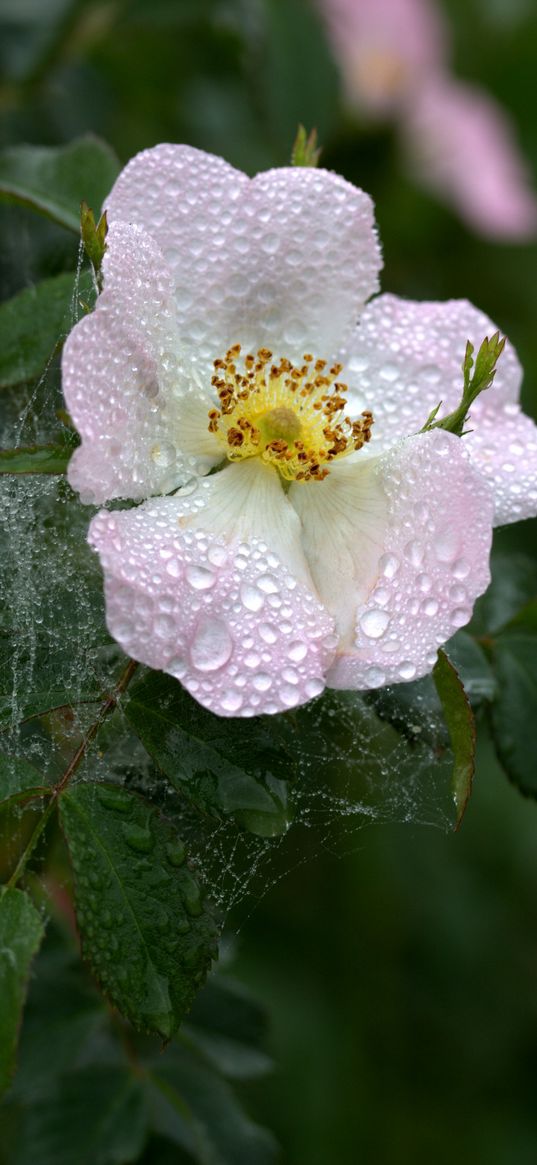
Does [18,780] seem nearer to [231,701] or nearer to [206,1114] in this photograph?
[231,701]

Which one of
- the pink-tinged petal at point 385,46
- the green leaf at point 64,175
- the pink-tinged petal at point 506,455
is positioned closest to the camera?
the pink-tinged petal at point 506,455

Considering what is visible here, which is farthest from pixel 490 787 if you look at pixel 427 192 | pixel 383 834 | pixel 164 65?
pixel 164 65

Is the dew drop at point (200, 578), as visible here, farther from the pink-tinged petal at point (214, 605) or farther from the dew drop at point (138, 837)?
the dew drop at point (138, 837)

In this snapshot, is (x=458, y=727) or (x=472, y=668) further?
(x=472, y=668)

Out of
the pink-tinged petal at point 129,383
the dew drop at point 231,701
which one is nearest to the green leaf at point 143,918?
the dew drop at point 231,701

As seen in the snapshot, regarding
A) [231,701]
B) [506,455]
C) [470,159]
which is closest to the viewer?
[231,701]

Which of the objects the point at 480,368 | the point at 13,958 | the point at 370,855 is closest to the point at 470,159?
the point at 370,855
